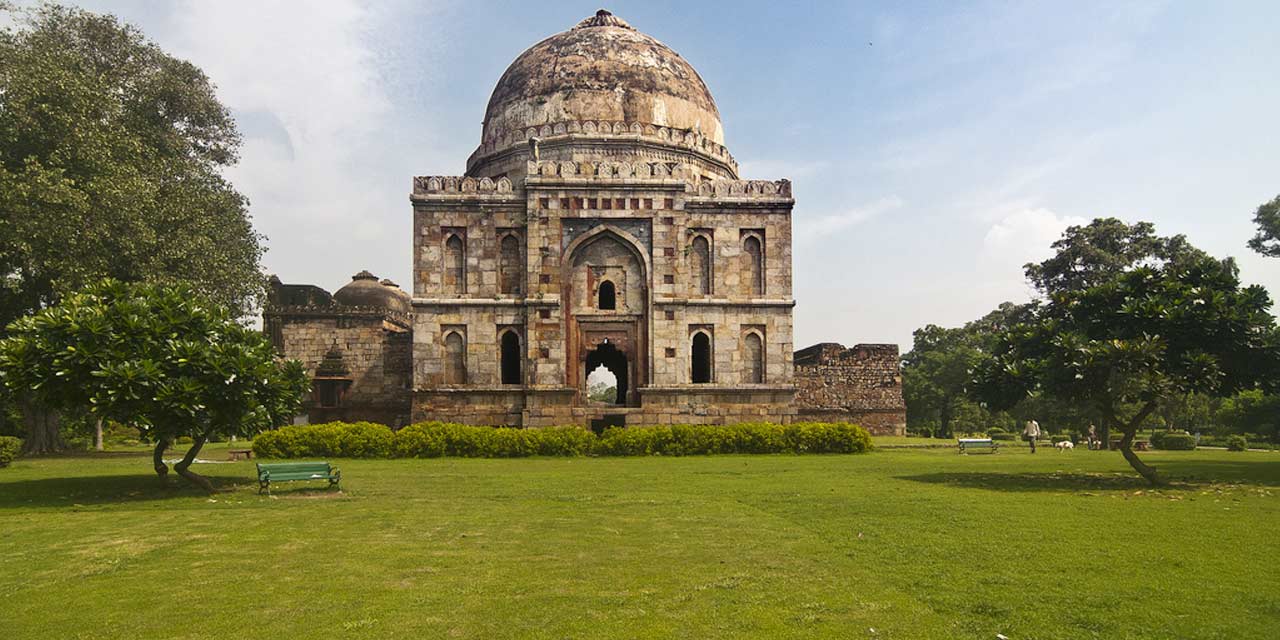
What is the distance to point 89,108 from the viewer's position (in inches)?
849

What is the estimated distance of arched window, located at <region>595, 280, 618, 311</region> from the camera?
24.8m

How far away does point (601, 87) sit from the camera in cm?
2812

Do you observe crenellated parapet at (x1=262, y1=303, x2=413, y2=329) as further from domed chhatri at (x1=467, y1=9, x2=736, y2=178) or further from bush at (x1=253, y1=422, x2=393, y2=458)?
bush at (x1=253, y1=422, x2=393, y2=458)

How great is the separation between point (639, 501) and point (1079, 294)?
9.38 m

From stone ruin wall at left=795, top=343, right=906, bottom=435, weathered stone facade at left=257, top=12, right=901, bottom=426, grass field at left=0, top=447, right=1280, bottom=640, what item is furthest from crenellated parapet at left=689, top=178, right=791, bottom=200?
grass field at left=0, top=447, right=1280, bottom=640

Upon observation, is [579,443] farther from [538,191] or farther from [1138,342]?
[1138,342]

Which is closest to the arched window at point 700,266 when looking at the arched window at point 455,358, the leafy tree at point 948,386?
the arched window at point 455,358

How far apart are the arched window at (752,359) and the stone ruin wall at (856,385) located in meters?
6.47

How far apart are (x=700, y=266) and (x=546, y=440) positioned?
7.24 m

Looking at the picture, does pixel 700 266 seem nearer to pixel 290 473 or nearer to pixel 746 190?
pixel 746 190

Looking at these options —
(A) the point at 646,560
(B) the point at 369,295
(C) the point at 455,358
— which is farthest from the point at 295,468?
(B) the point at 369,295

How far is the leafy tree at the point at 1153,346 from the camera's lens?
1404cm

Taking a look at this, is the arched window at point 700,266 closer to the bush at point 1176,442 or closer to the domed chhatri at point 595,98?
the domed chhatri at point 595,98

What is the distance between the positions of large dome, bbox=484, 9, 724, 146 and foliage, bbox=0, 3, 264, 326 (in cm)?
900
